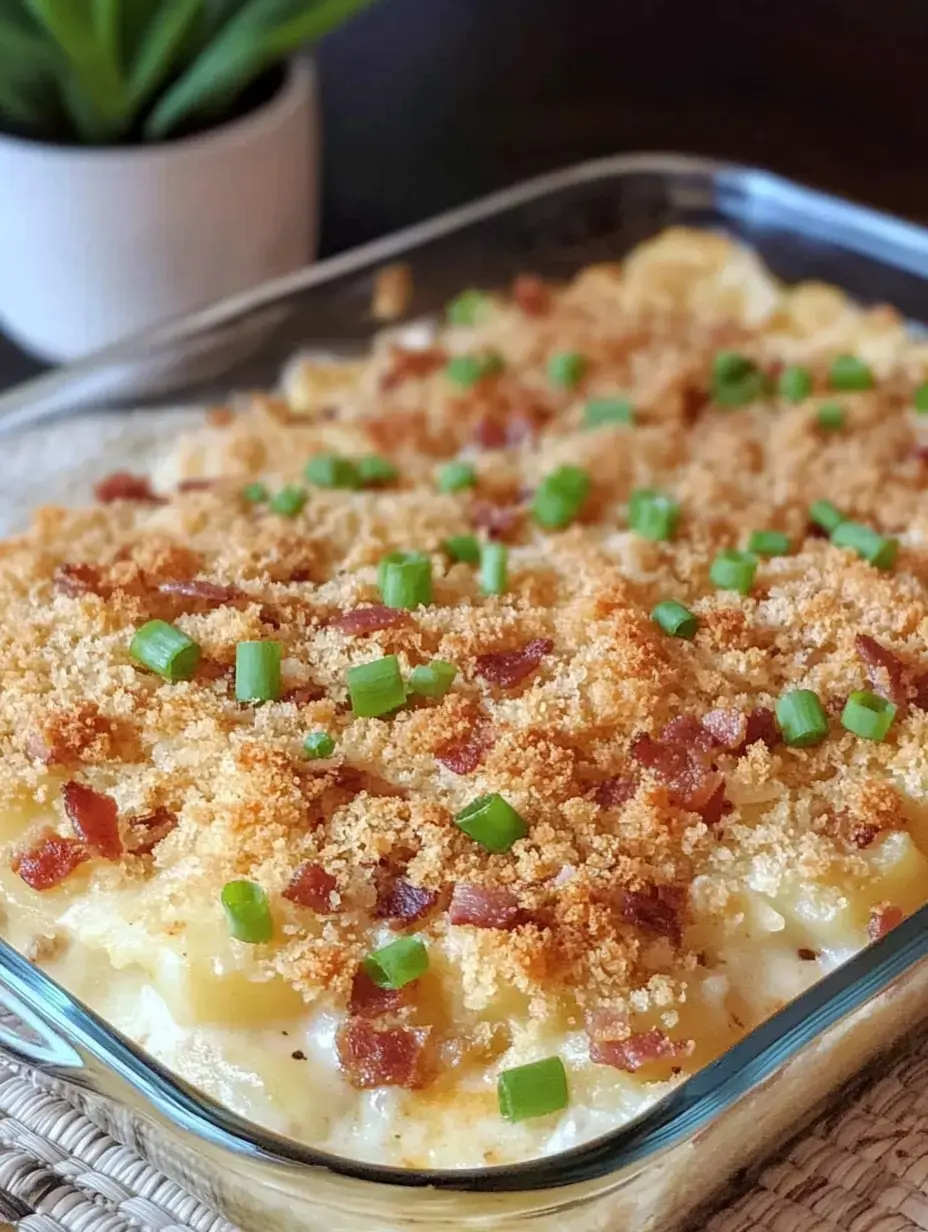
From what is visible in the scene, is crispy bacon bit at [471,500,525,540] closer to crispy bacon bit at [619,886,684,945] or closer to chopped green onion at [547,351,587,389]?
chopped green onion at [547,351,587,389]

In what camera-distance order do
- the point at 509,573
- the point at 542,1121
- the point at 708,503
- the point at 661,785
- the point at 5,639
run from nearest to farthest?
the point at 542,1121
the point at 661,785
the point at 5,639
the point at 509,573
the point at 708,503

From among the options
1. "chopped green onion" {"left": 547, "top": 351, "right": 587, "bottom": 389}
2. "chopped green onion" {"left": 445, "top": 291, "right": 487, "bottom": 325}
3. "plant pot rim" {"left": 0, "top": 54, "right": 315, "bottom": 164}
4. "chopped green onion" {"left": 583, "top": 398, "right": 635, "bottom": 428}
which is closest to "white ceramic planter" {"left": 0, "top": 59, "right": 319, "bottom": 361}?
"plant pot rim" {"left": 0, "top": 54, "right": 315, "bottom": 164}

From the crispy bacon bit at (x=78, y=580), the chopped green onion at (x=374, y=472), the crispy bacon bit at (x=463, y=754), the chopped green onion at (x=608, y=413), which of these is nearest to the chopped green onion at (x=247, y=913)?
the crispy bacon bit at (x=463, y=754)

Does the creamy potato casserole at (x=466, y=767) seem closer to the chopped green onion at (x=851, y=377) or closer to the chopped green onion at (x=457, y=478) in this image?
the chopped green onion at (x=457, y=478)

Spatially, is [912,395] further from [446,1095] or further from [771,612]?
[446,1095]

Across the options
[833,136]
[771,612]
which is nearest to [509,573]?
[771,612]

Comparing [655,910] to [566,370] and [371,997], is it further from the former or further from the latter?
[566,370]

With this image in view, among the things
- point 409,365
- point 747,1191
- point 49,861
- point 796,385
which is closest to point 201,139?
point 409,365
